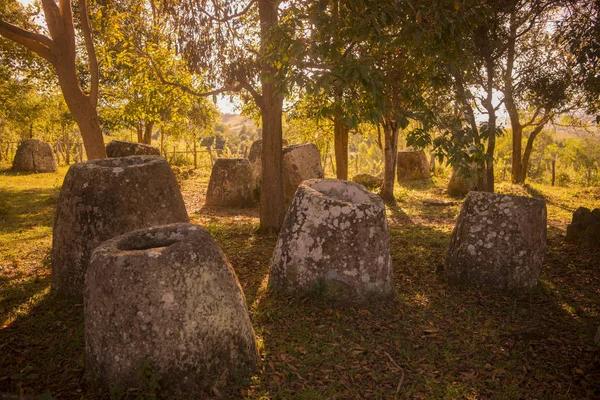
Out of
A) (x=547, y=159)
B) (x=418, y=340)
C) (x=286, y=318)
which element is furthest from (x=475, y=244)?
(x=547, y=159)

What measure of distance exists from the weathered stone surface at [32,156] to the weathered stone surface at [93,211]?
54.0 feet

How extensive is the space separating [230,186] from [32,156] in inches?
474

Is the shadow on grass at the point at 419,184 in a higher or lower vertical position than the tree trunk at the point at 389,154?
lower

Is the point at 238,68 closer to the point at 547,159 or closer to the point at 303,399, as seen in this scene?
the point at 303,399

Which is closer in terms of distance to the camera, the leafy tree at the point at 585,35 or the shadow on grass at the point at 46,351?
the shadow on grass at the point at 46,351

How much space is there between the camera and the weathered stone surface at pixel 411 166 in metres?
21.2

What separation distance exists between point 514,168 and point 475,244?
50.4 ft

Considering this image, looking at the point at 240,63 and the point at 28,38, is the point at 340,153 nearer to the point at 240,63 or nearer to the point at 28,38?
the point at 240,63

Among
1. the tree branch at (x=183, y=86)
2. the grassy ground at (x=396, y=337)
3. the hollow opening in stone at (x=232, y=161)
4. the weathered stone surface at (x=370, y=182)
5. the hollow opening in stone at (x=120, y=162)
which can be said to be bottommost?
the grassy ground at (x=396, y=337)

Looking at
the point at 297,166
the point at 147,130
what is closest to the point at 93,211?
the point at 297,166

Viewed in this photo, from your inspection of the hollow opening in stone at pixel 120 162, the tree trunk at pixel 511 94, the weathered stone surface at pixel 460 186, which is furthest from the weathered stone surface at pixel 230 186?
the weathered stone surface at pixel 460 186

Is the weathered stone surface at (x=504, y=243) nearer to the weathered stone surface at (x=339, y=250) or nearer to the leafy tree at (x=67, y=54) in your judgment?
the weathered stone surface at (x=339, y=250)

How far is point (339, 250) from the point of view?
5480 millimetres

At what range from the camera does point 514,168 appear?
1944 cm
